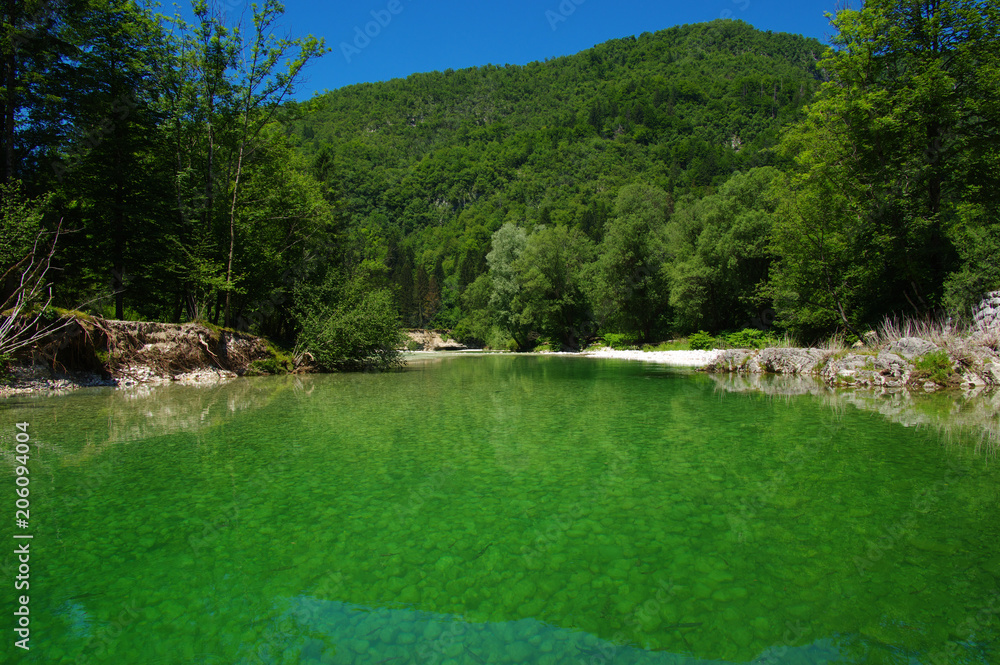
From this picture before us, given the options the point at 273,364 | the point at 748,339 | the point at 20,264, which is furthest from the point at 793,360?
the point at 20,264

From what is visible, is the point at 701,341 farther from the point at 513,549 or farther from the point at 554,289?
the point at 513,549

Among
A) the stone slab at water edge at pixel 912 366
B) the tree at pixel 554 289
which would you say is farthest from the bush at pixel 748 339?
the tree at pixel 554 289

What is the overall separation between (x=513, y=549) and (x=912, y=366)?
13626mm

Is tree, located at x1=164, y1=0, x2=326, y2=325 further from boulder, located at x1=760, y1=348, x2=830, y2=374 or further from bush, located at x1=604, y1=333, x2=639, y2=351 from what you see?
bush, located at x1=604, y1=333, x2=639, y2=351

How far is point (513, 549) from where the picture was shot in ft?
10.5

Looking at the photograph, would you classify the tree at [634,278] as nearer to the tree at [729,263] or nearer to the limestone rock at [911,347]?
the tree at [729,263]

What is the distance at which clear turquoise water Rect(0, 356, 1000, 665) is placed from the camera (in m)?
2.29

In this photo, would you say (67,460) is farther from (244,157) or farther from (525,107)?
(525,107)

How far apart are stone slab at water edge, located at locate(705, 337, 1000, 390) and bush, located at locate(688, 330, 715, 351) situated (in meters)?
16.6

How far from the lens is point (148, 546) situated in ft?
10.8

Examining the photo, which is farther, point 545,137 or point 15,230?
point 545,137

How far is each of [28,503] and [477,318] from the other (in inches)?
2032

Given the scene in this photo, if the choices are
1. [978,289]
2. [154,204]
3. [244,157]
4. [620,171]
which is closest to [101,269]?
[154,204]

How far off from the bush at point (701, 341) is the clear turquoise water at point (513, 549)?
2593cm
